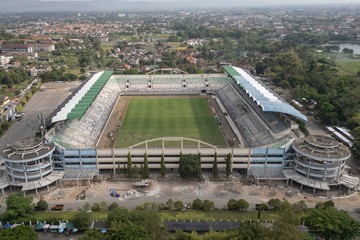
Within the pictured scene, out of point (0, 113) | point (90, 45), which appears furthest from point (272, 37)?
point (0, 113)

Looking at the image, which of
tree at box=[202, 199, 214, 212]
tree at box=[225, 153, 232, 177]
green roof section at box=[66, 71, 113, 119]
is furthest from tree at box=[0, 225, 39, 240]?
tree at box=[225, 153, 232, 177]

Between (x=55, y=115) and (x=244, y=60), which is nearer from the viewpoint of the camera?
(x=55, y=115)

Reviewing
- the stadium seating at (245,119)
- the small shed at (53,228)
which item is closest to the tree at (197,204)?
the small shed at (53,228)

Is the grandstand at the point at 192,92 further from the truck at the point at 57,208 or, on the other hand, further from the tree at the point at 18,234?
the tree at the point at 18,234

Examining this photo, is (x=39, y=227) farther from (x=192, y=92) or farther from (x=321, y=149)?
(x=192, y=92)

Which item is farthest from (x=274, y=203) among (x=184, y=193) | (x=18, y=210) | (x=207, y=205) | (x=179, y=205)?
(x=18, y=210)

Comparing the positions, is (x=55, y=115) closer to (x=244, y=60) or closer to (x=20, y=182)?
(x=20, y=182)
